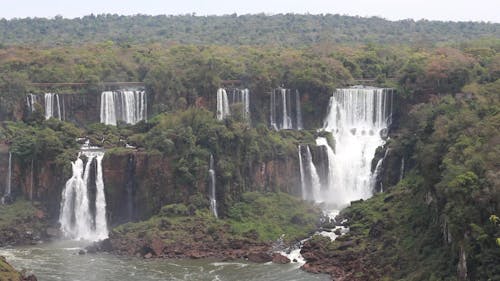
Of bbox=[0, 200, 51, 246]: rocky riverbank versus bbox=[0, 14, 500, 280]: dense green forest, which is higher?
bbox=[0, 14, 500, 280]: dense green forest

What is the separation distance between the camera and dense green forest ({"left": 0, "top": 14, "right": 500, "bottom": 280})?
41.3m

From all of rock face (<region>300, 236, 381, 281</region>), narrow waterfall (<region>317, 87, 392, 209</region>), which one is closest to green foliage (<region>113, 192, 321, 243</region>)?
rock face (<region>300, 236, 381, 281</region>)

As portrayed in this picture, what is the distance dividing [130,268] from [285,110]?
2675cm

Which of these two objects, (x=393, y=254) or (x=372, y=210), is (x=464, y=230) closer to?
(x=393, y=254)

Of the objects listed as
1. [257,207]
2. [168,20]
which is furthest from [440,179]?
[168,20]

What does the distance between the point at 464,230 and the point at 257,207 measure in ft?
68.7

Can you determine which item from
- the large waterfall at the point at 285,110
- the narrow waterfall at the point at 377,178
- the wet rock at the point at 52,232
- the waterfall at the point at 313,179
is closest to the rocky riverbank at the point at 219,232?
the wet rock at the point at 52,232

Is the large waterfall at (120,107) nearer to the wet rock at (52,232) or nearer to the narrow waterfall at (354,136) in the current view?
the narrow waterfall at (354,136)

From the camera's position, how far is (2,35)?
4943 inches

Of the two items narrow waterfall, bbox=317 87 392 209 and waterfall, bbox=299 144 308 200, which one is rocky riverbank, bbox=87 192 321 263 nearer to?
waterfall, bbox=299 144 308 200

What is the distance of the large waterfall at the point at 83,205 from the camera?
5612 cm

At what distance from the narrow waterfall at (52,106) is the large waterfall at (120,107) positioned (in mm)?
3315

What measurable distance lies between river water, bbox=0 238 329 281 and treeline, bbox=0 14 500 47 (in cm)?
6490

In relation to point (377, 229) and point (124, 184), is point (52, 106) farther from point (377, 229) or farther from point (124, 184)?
point (377, 229)
